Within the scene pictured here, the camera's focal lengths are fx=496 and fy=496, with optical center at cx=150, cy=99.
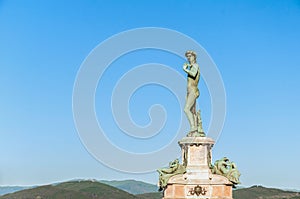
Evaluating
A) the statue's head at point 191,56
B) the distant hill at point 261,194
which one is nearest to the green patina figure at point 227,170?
the statue's head at point 191,56

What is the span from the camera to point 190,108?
2258 cm

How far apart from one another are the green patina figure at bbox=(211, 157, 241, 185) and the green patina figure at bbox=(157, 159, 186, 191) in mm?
1422

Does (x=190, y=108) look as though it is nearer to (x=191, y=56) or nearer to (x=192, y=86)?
(x=192, y=86)

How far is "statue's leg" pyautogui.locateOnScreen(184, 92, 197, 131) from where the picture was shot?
73.2 feet

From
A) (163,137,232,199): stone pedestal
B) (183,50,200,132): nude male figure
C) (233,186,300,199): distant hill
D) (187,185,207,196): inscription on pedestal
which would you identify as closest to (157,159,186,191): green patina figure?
(163,137,232,199): stone pedestal

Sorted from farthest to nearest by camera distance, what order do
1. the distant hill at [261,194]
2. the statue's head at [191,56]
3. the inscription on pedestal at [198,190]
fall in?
the distant hill at [261,194] < the statue's head at [191,56] < the inscription on pedestal at [198,190]

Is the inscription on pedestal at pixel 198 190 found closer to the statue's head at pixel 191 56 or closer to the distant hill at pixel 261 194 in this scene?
the statue's head at pixel 191 56

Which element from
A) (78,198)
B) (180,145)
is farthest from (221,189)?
(78,198)

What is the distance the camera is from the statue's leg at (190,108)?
2232 centimetres

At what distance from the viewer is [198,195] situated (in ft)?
69.8

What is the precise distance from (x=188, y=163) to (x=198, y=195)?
1489 millimetres

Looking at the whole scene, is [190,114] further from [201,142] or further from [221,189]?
[221,189]

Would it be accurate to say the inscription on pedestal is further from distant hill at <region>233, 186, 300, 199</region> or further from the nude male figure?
distant hill at <region>233, 186, 300, 199</region>

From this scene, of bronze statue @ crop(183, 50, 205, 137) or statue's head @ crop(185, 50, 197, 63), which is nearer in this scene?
bronze statue @ crop(183, 50, 205, 137)
